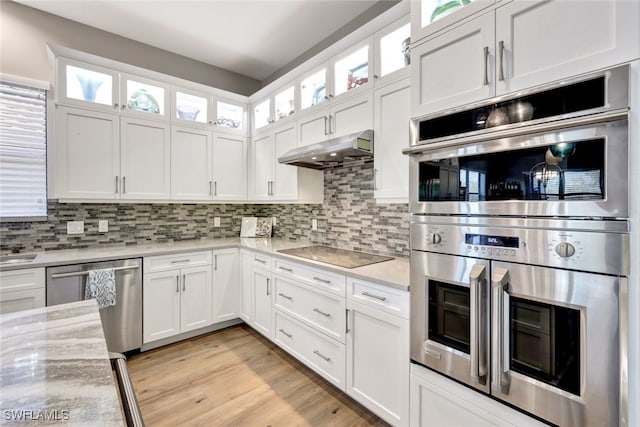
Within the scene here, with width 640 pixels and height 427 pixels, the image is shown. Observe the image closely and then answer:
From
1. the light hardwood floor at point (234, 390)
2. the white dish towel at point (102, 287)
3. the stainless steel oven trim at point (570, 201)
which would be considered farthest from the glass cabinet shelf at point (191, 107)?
the stainless steel oven trim at point (570, 201)

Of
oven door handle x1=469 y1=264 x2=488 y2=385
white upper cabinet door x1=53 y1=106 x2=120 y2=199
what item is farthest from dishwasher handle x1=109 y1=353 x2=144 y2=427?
white upper cabinet door x1=53 y1=106 x2=120 y2=199

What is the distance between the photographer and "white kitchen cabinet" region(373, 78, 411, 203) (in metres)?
1.89

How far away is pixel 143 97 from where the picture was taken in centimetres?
284

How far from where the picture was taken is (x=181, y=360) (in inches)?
101

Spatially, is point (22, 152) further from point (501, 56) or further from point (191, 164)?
point (501, 56)

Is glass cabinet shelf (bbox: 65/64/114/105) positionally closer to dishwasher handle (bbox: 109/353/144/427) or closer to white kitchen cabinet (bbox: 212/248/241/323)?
white kitchen cabinet (bbox: 212/248/241/323)

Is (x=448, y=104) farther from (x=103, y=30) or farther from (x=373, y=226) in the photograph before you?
(x=103, y=30)

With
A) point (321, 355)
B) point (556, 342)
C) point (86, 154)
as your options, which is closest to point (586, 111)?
point (556, 342)

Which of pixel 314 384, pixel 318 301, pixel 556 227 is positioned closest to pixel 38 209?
pixel 318 301

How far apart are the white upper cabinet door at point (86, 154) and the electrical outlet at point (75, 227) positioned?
337 millimetres

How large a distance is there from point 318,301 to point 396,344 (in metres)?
0.67

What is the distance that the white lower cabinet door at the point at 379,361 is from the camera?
1583mm

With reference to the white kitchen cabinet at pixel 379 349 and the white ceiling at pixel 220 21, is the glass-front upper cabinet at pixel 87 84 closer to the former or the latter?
the white ceiling at pixel 220 21

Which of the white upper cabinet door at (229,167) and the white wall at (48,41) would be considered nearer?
the white wall at (48,41)
